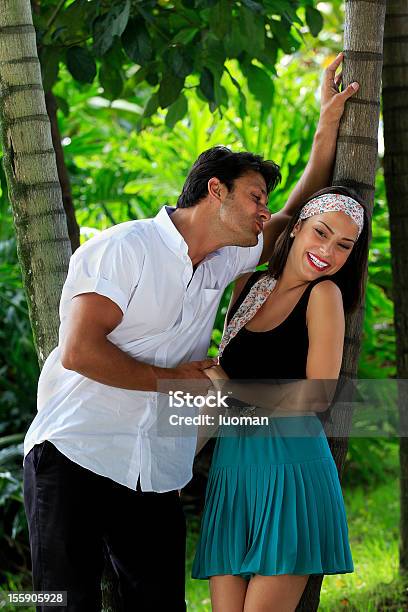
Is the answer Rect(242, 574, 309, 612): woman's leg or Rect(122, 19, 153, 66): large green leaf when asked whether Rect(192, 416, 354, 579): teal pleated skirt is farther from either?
Rect(122, 19, 153, 66): large green leaf

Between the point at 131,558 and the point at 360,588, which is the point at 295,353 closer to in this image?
the point at 131,558

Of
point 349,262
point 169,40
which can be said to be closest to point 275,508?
point 349,262

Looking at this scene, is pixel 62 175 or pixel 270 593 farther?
pixel 62 175

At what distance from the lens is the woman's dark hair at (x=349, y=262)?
221 centimetres

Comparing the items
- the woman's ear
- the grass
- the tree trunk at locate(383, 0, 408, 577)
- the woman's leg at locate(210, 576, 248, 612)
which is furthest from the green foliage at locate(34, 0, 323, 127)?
the grass

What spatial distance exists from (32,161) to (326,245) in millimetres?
837

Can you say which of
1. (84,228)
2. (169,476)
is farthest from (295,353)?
(84,228)

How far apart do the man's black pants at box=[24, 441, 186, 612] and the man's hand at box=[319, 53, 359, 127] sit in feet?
3.65

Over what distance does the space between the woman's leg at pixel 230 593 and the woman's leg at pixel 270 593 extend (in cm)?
3

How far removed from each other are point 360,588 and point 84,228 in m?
2.43

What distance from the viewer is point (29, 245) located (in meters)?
2.42

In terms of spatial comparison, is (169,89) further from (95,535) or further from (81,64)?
(95,535)

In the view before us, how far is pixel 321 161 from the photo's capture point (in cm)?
247

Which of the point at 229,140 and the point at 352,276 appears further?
the point at 229,140
